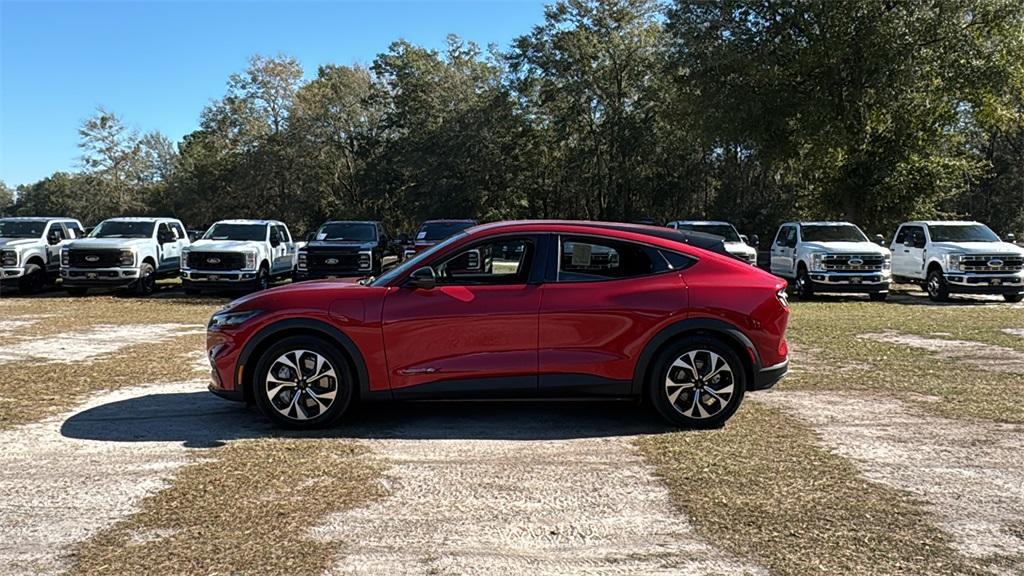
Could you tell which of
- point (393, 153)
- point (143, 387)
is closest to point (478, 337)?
point (143, 387)

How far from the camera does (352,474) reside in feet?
16.3

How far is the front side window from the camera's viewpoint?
6059 mm

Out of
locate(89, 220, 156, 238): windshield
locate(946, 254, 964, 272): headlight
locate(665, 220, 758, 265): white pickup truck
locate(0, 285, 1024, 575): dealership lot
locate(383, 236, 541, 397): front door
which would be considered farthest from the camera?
locate(89, 220, 156, 238): windshield

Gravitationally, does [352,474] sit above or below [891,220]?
below

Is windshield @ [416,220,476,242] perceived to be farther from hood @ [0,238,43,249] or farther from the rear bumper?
the rear bumper

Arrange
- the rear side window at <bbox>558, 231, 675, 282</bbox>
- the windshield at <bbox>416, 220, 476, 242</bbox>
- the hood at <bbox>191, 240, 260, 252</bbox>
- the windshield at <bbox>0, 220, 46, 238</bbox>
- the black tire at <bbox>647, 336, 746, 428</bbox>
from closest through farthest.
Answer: the black tire at <bbox>647, 336, 746, 428</bbox>
the rear side window at <bbox>558, 231, 675, 282</bbox>
the hood at <bbox>191, 240, 260, 252</bbox>
the windshield at <bbox>416, 220, 476, 242</bbox>
the windshield at <bbox>0, 220, 46, 238</bbox>

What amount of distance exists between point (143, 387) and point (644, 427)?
5128mm

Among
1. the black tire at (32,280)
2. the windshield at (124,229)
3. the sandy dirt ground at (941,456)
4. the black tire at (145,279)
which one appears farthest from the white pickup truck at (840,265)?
the black tire at (32,280)

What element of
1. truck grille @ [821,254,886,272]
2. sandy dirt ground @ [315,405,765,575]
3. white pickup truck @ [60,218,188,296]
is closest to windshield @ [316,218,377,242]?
white pickup truck @ [60,218,188,296]

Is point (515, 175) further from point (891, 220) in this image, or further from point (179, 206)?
point (179, 206)

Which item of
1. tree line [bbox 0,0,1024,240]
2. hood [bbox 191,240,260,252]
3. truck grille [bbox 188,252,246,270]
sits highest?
tree line [bbox 0,0,1024,240]

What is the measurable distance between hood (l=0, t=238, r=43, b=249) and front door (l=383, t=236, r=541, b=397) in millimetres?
16883

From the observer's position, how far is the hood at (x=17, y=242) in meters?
18.3

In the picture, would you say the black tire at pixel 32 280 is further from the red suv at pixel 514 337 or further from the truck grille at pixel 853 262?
the truck grille at pixel 853 262
